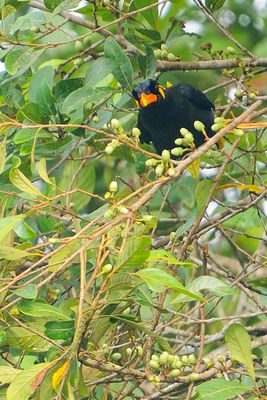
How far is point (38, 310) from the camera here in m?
1.95

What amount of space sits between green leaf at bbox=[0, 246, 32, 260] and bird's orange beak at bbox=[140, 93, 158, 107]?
1325 mm

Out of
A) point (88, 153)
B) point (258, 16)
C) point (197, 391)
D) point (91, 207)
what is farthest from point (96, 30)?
point (258, 16)

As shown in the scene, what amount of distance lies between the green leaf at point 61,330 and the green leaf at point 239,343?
0.37 meters

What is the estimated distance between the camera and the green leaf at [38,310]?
1.95 meters

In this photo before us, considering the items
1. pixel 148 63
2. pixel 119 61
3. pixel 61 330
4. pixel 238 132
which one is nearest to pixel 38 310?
pixel 61 330

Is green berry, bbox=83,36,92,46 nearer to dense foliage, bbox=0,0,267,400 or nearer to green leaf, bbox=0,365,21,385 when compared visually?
dense foliage, bbox=0,0,267,400

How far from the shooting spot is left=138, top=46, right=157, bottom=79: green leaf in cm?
268

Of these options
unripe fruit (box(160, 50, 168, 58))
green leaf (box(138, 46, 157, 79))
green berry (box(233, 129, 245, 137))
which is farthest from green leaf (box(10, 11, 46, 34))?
green berry (box(233, 129, 245, 137))

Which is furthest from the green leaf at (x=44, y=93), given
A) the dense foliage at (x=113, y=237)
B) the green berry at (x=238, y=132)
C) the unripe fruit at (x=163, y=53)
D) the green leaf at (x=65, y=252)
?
the green leaf at (x=65, y=252)

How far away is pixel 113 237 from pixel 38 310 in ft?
0.87

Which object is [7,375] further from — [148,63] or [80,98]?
[148,63]

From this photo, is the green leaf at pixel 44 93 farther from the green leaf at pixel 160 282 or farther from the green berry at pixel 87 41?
the green leaf at pixel 160 282

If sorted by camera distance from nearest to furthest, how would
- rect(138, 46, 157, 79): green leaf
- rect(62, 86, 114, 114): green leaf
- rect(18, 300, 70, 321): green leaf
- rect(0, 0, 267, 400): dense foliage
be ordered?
rect(0, 0, 267, 400): dense foliage → rect(18, 300, 70, 321): green leaf → rect(62, 86, 114, 114): green leaf → rect(138, 46, 157, 79): green leaf

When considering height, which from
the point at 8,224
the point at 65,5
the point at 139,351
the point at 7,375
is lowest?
the point at 139,351
